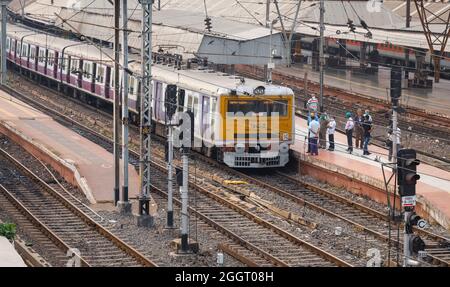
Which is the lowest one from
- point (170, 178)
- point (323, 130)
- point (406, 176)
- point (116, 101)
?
point (323, 130)

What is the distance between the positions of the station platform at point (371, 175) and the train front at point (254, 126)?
1.18 metres

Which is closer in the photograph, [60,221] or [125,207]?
[60,221]

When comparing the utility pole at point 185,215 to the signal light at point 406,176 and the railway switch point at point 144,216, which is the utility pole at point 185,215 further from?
the signal light at point 406,176

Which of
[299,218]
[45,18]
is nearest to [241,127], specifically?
[299,218]

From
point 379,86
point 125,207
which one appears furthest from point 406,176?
point 379,86

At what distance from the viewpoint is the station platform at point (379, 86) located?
151ft

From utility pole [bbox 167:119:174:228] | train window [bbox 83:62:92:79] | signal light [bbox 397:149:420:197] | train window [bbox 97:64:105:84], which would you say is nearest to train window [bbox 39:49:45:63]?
train window [bbox 83:62:92:79]

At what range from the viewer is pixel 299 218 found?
82.0 feet

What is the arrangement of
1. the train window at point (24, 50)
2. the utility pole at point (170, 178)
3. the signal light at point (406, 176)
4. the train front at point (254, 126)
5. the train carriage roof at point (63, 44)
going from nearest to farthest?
the signal light at point (406, 176), the utility pole at point (170, 178), the train front at point (254, 126), the train carriage roof at point (63, 44), the train window at point (24, 50)

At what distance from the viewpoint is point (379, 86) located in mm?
52906

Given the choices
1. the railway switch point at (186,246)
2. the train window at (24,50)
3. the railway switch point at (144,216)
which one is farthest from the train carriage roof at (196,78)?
the train window at (24,50)

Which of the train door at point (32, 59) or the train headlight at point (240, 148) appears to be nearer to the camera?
the train headlight at point (240, 148)

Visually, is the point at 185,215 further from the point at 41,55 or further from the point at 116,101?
the point at 41,55

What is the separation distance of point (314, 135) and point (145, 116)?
7.45 metres
